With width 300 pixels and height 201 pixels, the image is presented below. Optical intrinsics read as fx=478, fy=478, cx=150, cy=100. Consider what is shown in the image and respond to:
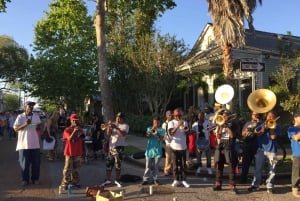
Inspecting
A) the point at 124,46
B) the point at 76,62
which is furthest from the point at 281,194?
the point at 76,62

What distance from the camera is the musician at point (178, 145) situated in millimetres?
10578

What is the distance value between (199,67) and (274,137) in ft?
47.7

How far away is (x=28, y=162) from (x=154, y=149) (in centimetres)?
287

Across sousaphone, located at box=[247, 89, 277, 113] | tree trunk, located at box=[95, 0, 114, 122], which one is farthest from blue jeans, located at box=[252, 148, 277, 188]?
tree trunk, located at box=[95, 0, 114, 122]

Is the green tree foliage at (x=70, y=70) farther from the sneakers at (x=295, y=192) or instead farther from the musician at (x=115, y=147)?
the sneakers at (x=295, y=192)

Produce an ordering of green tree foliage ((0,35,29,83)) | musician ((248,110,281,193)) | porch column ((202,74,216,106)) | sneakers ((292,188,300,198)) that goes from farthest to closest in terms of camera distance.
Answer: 1. green tree foliage ((0,35,29,83))
2. porch column ((202,74,216,106))
3. musician ((248,110,281,193))
4. sneakers ((292,188,300,198))

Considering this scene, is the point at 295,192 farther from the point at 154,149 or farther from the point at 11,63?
the point at 11,63

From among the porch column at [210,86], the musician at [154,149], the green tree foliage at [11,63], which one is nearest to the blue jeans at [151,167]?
the musician at [154,149]

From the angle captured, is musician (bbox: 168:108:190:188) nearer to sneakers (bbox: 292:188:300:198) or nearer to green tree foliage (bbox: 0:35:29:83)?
sneakers (bbox: 292:188:300:198)

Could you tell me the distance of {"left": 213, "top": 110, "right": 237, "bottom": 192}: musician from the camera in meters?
9.98

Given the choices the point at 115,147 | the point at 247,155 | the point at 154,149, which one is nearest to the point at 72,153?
the point at 115,147

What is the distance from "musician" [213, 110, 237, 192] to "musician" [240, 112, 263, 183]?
45 cm

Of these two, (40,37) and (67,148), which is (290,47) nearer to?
(67,148)

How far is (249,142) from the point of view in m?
10.9
